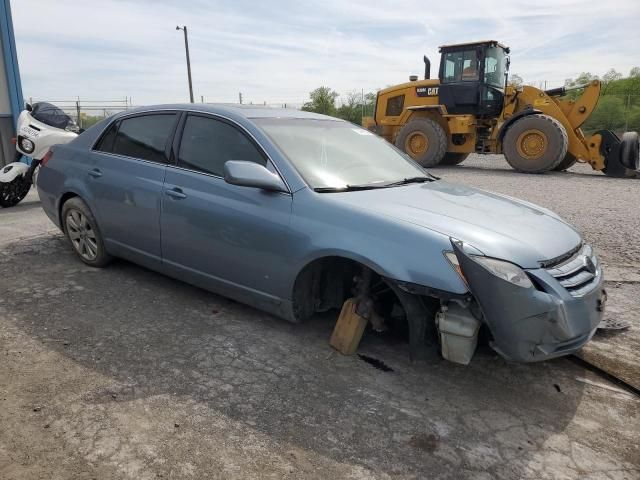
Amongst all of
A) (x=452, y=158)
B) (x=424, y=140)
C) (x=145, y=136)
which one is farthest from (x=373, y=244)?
(x=452, y=158)

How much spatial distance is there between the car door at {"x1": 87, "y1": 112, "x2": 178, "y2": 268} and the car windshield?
0.97 m

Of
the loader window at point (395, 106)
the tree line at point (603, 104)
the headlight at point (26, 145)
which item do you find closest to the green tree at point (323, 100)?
the tree line at point (603, 104)

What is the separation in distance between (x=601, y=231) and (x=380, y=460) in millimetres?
5175

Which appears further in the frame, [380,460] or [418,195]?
[418,195]

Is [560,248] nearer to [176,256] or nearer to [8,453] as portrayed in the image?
[176,256]

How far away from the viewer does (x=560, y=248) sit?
110 inches

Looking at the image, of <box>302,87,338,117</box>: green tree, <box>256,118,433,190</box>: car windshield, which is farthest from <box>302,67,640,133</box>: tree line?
<box>256,118,433,190</box>: car windshield

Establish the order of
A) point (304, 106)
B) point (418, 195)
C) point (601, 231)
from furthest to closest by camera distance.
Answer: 1. point (304, 106)
2. point (601, 231)
3. point (418, 195)

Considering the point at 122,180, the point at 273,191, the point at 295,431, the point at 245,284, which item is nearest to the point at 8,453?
the point at 295,431

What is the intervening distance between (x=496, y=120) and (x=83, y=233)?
11.4 meters

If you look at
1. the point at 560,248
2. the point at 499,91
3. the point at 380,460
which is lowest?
the point at 380,460

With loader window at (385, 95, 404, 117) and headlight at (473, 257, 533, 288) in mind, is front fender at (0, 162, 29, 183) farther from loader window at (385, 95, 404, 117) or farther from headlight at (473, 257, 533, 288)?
loader window at (385, 95, 404, 117)

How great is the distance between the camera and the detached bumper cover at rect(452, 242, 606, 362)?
8.02ft

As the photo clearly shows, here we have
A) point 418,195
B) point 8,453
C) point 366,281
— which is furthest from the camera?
point 418,195
